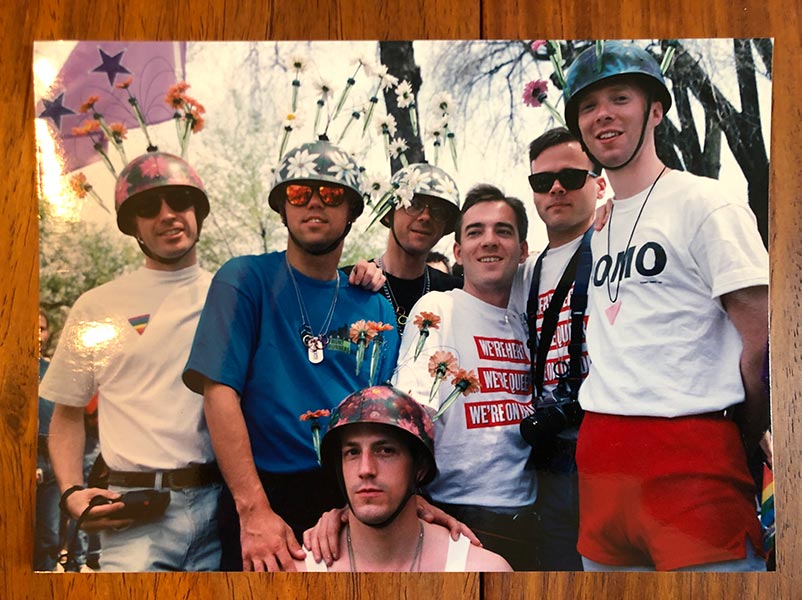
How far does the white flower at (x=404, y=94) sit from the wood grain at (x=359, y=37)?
0.13 metres

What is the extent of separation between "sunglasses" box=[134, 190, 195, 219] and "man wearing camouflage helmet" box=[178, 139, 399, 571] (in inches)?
6.8

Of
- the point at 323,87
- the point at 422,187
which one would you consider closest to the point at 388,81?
the point at 323,87

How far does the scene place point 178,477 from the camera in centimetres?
171

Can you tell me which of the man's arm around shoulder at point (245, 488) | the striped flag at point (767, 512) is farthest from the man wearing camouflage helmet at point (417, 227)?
the striped flag at point (767, 512)

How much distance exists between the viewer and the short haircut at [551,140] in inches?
68.8

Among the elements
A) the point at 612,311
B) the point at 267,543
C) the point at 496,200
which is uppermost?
the point at 496,200

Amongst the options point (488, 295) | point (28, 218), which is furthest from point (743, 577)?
point (28, 218)

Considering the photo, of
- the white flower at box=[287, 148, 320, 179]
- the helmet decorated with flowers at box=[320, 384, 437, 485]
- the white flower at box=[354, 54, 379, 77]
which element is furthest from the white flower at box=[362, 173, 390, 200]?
the helmet decorated with flowers at box=[320, 384, 437, 485]

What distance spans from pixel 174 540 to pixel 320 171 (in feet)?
2.97

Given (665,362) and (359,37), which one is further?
(359,37)

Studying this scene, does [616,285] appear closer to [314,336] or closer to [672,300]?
[672,300]

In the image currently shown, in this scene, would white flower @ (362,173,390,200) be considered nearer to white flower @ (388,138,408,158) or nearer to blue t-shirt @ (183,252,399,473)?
white flower @ (388,138,408,158)

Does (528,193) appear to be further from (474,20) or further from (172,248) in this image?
(172,248)

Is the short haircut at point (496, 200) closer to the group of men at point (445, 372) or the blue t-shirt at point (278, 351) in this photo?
the group of men at point (445, 372)
